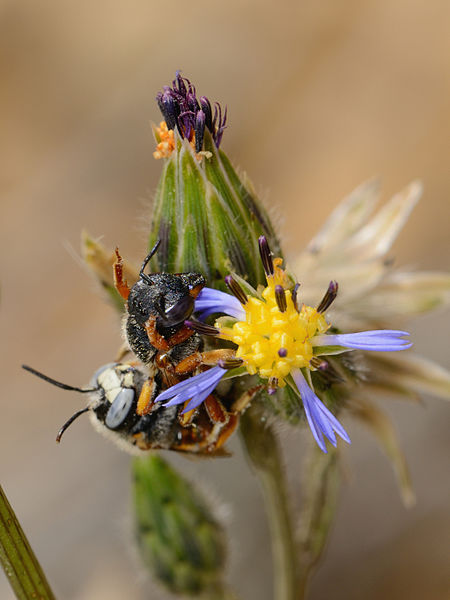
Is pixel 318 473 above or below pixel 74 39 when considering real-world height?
below

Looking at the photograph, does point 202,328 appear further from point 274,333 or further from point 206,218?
point 206,218

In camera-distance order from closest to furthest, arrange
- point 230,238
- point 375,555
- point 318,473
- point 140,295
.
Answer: point 140,295 → point 230,238 → point 318,473 → point 375,555

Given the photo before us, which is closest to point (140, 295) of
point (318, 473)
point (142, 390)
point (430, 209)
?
point (142, 390)

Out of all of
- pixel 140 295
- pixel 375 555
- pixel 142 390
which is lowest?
pixel 375 555

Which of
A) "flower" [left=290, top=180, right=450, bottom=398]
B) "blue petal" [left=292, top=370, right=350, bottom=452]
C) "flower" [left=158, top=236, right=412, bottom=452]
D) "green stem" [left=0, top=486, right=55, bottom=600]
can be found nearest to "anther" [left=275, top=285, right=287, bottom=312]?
"flower" [left=158, top=236, right=412, bottom=452]

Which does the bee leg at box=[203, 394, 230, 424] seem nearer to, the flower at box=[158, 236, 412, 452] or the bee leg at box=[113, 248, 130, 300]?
the flower at box=[158, 236, 412, 452]

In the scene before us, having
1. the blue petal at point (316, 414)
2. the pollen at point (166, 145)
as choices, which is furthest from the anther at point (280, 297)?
the pollen at point (166, 145)

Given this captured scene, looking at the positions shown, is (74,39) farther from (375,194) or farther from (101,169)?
(375,194)

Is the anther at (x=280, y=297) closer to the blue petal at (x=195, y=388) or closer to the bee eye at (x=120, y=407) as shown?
the blue petal at (x=195, y=388)

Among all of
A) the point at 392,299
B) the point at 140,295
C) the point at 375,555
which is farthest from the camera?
the point at 375,555
